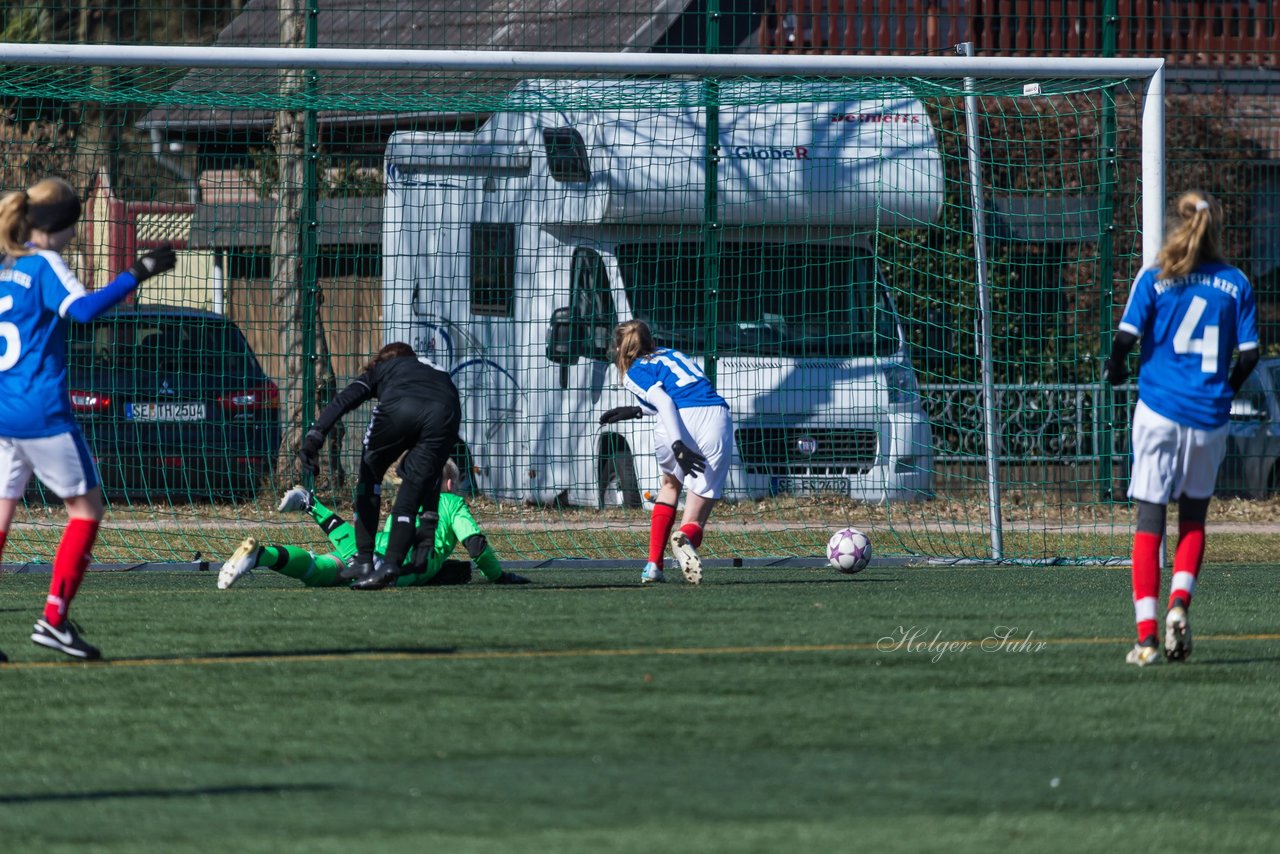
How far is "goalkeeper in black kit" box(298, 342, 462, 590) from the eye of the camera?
909 cm

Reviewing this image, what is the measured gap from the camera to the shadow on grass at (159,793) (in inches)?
169

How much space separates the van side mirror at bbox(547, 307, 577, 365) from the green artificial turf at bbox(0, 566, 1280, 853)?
16.7ft

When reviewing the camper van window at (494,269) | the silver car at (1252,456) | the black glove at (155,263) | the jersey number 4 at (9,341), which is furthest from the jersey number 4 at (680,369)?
the silver car at (1252,456)

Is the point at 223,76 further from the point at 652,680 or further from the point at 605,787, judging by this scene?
the point at 605,787

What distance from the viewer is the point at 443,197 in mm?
13414

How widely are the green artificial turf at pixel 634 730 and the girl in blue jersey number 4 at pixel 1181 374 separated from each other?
38cm

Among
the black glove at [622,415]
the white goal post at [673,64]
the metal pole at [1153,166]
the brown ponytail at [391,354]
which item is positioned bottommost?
the black glove at [622,415]

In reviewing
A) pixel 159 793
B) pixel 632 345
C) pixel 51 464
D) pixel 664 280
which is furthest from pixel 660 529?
pixel 159 793

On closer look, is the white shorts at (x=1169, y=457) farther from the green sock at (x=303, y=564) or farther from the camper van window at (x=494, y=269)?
the camper van window at (x=494, y=269)

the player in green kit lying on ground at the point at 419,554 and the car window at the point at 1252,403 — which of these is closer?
the player in green kit lying on ground at the point at 419,554

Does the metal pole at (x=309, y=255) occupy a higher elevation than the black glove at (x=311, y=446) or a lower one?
higher

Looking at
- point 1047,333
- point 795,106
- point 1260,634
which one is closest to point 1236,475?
point 1047,333

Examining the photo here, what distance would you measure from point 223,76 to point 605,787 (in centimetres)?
891

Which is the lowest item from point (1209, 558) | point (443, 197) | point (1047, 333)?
point (1209, 558)
